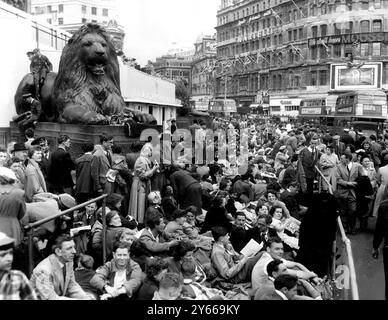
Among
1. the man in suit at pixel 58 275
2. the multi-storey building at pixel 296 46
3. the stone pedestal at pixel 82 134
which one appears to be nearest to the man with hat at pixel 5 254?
the man in suit at pixel 58 275

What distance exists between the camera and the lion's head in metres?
12.8

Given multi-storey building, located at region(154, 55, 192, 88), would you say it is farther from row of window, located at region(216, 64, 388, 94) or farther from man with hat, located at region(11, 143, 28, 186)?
man with hat, located at region(11, 143, 28, 186)

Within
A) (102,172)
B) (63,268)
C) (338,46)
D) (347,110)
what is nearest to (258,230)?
(102,172)

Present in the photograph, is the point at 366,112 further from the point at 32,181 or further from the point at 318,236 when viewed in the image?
the point at 32,181

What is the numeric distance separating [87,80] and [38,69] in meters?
2.06

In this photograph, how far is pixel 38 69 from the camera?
567 inches

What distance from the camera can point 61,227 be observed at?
6.00 meters

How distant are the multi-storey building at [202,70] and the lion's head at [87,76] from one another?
87.8 m

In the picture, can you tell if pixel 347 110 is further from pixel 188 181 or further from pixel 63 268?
pixel 63 268

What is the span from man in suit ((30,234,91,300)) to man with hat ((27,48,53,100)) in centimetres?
952

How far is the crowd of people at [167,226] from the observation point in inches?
216

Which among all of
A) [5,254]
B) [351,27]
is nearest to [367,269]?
[5,254]

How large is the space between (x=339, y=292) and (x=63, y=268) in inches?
124

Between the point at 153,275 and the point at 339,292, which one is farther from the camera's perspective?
the point at 339,292
